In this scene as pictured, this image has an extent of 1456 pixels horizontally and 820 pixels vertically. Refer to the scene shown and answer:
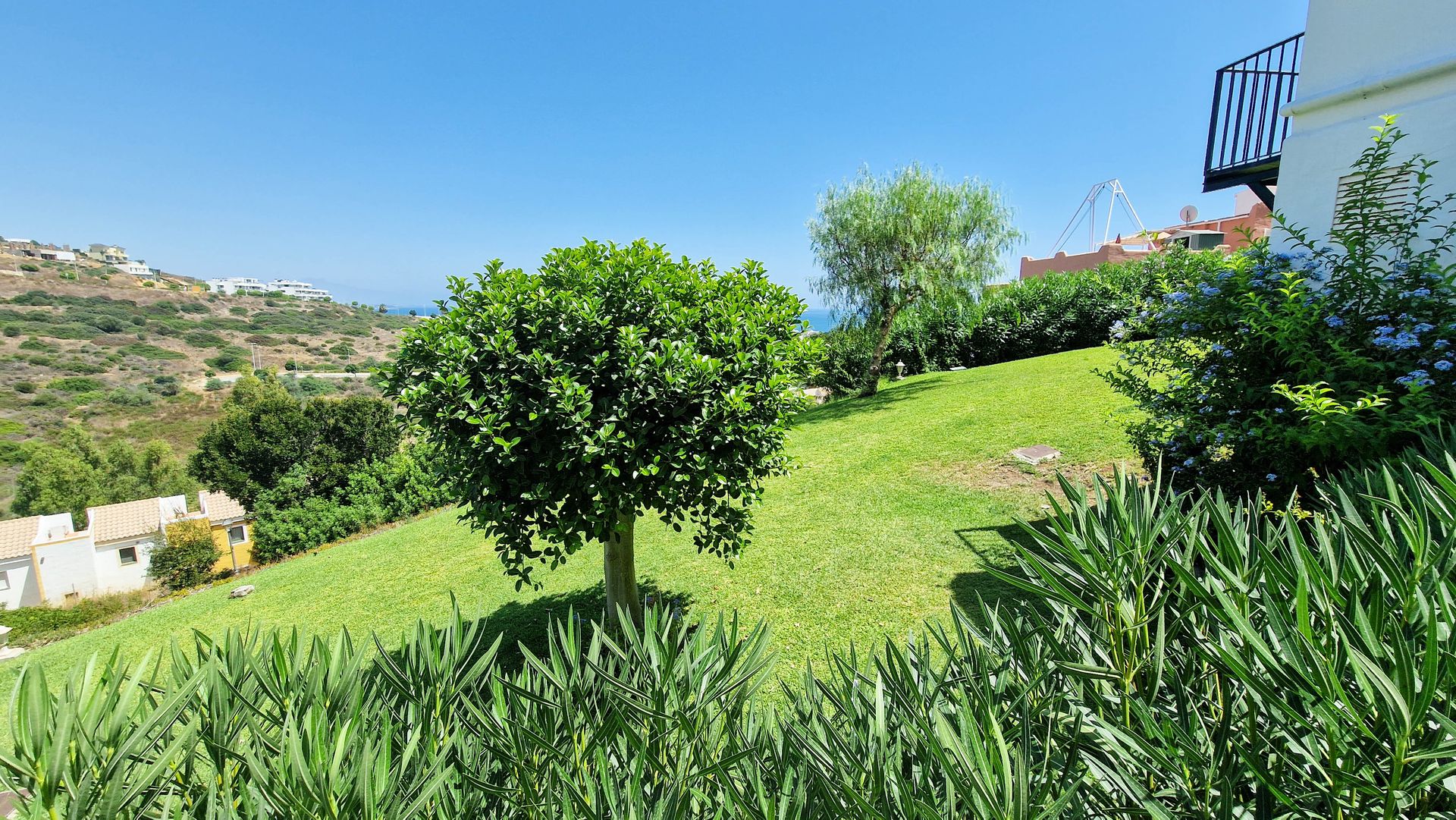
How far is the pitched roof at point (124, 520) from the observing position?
2848cm

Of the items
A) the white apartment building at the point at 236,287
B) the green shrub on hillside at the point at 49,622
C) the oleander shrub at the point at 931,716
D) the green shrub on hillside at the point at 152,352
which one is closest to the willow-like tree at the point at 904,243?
the oleander shrub at the point at 931,716

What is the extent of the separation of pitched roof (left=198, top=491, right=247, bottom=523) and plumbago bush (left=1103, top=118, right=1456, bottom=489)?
1585 inches

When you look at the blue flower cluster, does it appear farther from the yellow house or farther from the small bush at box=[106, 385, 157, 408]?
the small bush at box=[106, 385, 157, 408]

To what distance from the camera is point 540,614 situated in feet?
18.9

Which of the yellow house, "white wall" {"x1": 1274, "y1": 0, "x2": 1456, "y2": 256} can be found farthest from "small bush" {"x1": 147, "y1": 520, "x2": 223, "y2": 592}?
"white wall" {"x1": 1274, "y1": 0, "x2": 1456, "y2": 256}

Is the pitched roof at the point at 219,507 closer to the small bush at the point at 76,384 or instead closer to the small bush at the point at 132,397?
the small bush at the point at 132,397

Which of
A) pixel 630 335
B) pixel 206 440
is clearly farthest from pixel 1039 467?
pixel 206 440

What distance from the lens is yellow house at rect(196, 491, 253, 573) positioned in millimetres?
26844

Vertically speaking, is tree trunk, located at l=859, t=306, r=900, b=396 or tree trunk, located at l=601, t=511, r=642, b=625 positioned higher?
tree trunk, located at l=859, t=306, r=900, b=396

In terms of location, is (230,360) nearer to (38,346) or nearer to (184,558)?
(38,346)

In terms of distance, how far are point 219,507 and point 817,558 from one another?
41682mm

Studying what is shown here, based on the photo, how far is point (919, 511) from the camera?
6.70m

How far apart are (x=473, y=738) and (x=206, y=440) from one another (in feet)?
101

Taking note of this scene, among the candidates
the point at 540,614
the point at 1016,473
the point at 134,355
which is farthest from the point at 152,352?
the point at 1016,473
